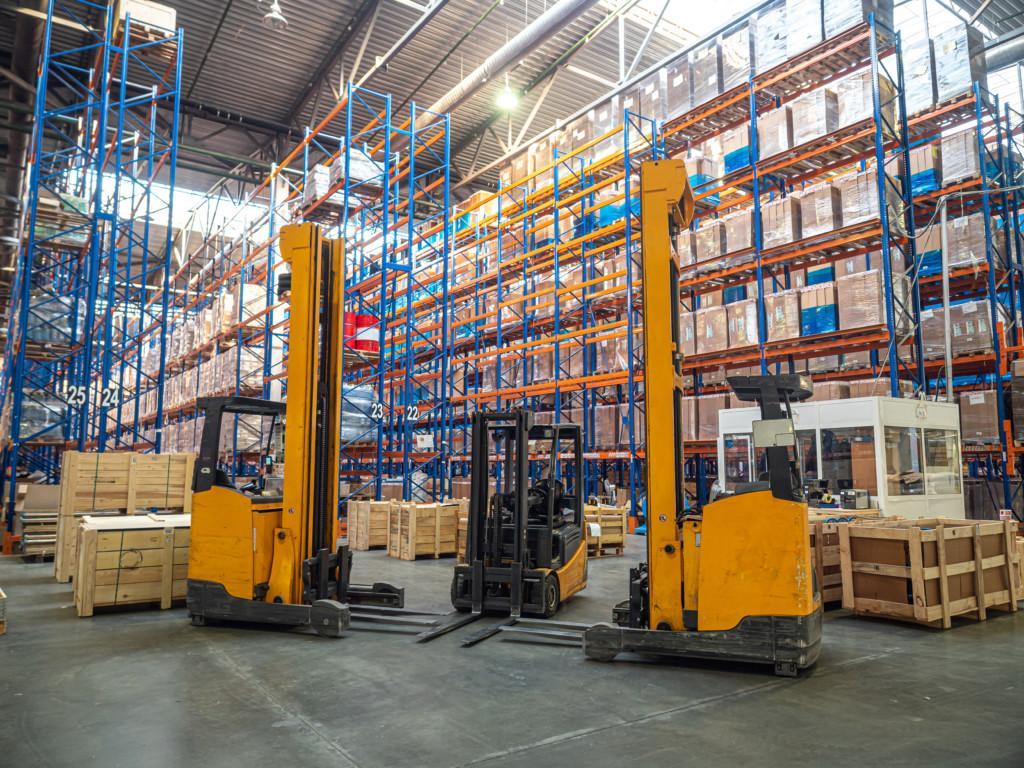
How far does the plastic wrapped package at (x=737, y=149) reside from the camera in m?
12.6

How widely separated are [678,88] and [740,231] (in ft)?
11.0

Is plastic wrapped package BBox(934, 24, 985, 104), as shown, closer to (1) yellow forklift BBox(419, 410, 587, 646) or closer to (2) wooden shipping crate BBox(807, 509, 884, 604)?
(2) wooden shipping crate BBox(807, 509, 884, 604)

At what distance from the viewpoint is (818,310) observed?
10.9 metres

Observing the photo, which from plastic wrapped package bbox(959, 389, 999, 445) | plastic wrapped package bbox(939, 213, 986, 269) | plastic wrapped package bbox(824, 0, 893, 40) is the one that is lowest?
plastic wrapped package bbox(959, 389, 999, 445)

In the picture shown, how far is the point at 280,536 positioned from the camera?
5637mm

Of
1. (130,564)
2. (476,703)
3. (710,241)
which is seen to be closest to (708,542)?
(476,703)

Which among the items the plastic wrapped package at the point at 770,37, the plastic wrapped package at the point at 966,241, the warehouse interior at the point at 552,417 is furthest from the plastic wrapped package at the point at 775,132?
the plastic wrapped package at the point at 966,241

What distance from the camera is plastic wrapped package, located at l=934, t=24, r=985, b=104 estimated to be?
11164 mm

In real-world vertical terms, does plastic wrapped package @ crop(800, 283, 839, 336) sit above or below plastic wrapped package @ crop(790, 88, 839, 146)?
below

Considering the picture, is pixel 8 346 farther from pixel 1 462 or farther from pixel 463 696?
pixel 463 696

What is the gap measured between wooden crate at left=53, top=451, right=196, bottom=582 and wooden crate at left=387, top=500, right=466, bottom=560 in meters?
2.86

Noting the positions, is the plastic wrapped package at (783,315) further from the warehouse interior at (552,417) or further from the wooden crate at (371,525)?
the wooden crate at (371,525)

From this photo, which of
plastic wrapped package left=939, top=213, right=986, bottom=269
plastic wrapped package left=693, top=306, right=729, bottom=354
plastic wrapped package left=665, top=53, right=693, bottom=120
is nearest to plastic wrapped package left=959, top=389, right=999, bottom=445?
plastic wrapped package left=939, top=213, right=986, bottom=269

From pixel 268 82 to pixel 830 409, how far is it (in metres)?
16.6
